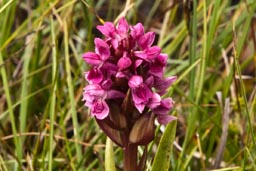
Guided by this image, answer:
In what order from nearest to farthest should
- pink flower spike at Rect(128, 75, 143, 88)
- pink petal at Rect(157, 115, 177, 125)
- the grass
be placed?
pink flower spike at Rect(128, 75, 143, 88) → pink petal at Rect(157, 115, 177, 125) → the grass

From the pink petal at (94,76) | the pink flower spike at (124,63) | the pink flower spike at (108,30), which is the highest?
the pink flower spike at (108,30)

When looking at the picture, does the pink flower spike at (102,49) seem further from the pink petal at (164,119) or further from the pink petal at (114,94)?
the pink petal at (164,119)

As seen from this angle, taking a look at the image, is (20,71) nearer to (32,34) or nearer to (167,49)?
(32,34)

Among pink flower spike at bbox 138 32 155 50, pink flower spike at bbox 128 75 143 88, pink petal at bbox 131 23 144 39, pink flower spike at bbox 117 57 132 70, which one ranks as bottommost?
pink flower spike at bbox 128 75 143 88

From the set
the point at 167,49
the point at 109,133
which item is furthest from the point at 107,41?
→ the point at 167,49

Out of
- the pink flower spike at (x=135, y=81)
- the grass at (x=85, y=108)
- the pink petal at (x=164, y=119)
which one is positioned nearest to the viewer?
the pink flower spike at (x=135, y=81)

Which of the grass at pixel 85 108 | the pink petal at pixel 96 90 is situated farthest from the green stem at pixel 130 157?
the grass at pixel 85 108

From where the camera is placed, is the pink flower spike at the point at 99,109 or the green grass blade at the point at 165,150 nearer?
the pink flower spike at the point at 99,109

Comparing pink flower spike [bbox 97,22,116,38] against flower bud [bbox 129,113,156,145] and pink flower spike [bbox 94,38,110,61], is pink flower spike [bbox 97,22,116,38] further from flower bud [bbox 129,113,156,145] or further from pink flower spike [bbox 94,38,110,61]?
flower bud [bbox 129,113,156,145]

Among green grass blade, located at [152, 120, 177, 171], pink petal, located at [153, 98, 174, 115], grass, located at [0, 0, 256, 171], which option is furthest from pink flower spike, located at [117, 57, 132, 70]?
grass, located at [0, 0, 256, 171]
